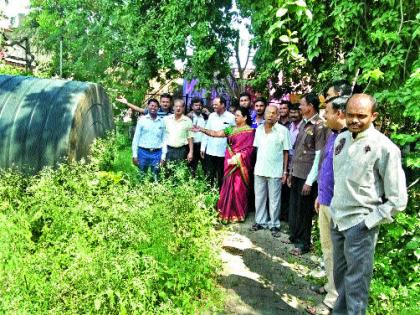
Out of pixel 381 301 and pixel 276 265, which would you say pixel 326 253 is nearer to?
pixel 381 301

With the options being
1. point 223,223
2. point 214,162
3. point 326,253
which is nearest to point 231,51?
point 214,162

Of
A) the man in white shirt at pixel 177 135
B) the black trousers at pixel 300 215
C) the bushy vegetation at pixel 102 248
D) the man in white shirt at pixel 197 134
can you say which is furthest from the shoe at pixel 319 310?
the man in white shirt at pixel 197 134

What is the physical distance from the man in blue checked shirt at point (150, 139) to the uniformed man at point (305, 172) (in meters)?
2.18

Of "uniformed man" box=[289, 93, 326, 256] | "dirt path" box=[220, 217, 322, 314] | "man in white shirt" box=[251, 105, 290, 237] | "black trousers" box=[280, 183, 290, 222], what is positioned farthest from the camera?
"black trousers" box=[280, 183, 290, 222]

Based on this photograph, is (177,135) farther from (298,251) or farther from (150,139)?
(298,251)

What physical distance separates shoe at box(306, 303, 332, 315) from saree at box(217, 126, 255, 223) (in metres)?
2.26

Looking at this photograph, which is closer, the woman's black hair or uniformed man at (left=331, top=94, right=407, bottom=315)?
uniformed man at (left=331, top=94, right=407, bottom=315)

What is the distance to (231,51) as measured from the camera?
397 inches

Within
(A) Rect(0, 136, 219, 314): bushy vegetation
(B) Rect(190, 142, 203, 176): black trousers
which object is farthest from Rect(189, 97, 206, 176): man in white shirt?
(A) Rect(0, 136, 219, 314): bushy vegetation

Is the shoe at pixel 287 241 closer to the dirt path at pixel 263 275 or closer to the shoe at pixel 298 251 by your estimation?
the dirt path at pixel 263 275

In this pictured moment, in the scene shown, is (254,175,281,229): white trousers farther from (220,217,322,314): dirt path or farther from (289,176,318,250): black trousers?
(289,176,318,250): black trousers

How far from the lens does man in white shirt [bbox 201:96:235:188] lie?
20.3 ft

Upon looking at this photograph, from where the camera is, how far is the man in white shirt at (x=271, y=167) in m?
5.33

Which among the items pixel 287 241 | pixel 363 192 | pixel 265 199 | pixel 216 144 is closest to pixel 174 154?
pixel 216 144
